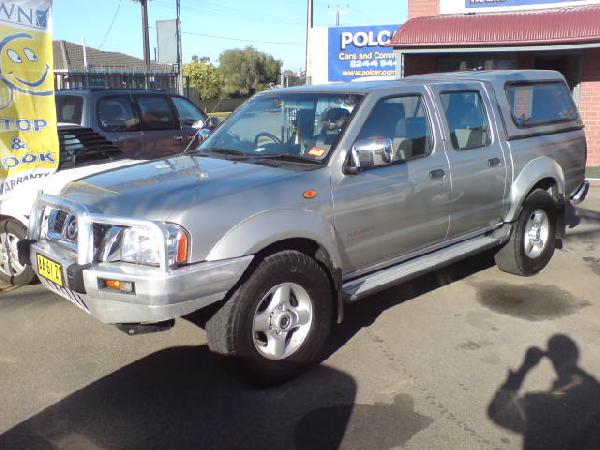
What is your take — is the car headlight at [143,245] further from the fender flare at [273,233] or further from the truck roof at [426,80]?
the truck roof at [426,80]

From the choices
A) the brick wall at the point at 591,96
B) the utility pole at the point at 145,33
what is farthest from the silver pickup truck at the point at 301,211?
the utility pole at the point at 145,33

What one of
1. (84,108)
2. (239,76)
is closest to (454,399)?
(84,108)

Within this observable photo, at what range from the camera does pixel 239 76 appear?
61.6 metres

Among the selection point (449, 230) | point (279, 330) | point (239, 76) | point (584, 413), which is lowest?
point (584, 413)

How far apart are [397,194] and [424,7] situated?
10.2 meters

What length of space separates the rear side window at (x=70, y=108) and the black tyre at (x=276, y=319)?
213 inches

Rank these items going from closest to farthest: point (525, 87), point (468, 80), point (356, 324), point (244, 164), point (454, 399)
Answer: point (454, 399) → point (244, 164) → point (356, 324) → point (468, 80) → point (525, 87)

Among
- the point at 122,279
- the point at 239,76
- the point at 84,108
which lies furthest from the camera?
the point at 239,76

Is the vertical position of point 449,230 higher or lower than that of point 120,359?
higher

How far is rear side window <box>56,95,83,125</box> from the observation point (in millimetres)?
8008

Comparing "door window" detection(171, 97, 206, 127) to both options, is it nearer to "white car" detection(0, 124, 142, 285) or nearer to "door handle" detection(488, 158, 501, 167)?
"white car" detection(0, 124, 142, 285)

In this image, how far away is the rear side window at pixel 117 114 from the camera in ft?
26.6

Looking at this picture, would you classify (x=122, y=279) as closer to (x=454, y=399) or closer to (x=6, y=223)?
(x=454, y=399)

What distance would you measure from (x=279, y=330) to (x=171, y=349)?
99 cm
